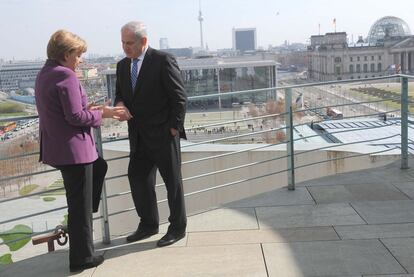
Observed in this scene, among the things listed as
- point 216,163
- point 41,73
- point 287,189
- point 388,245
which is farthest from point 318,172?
point 41,73

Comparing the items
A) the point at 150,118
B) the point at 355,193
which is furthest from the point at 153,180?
the point at 355,193

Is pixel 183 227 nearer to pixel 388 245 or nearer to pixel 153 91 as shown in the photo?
pixel 153 91

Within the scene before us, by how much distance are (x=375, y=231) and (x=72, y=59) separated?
2679 millimetres

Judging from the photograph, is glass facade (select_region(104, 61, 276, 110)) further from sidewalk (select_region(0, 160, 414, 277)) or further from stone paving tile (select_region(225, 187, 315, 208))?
sidewalk (select_region(0, 160, 414, 277))

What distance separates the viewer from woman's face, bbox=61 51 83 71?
3.03 metres

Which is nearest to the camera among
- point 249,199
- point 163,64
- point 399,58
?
point 163,64

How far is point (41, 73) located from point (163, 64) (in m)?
0.87

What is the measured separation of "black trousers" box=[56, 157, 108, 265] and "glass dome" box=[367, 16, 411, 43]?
113810 mm

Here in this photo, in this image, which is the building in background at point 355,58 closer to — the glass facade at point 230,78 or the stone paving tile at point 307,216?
the glass facade at point 230,78

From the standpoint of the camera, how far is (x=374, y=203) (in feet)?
15.6

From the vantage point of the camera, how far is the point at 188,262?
11.5ft

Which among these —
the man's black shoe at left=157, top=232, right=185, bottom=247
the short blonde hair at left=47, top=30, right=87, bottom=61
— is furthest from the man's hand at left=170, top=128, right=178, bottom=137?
the short blonde hair at left=47, top=30, right=87, bottom=61

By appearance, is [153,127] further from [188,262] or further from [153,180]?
[188,262]

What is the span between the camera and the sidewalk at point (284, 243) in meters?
3.37
